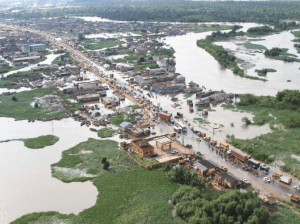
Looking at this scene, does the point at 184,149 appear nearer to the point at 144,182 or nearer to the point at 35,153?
the point at 144,182

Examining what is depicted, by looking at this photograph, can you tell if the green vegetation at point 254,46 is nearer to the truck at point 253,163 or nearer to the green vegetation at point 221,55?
the green vegetation at point 221,55

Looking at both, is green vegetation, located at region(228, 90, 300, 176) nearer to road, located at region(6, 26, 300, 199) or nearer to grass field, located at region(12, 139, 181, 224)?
road, located at region(6, 26, 300, 199)

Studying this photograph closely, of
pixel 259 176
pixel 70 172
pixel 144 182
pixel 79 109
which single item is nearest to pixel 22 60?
pixel 79 109

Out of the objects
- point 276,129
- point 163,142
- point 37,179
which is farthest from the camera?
point 276,129

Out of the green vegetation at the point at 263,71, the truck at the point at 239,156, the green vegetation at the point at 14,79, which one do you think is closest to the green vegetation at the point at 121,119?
the truck at the point at 239,156

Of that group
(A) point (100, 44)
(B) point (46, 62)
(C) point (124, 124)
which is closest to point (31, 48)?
(B) point (46, 62)

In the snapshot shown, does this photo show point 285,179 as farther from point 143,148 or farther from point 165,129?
point 165,129

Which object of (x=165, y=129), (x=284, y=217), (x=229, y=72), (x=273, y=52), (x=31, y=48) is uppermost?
(x=273, y=52)
